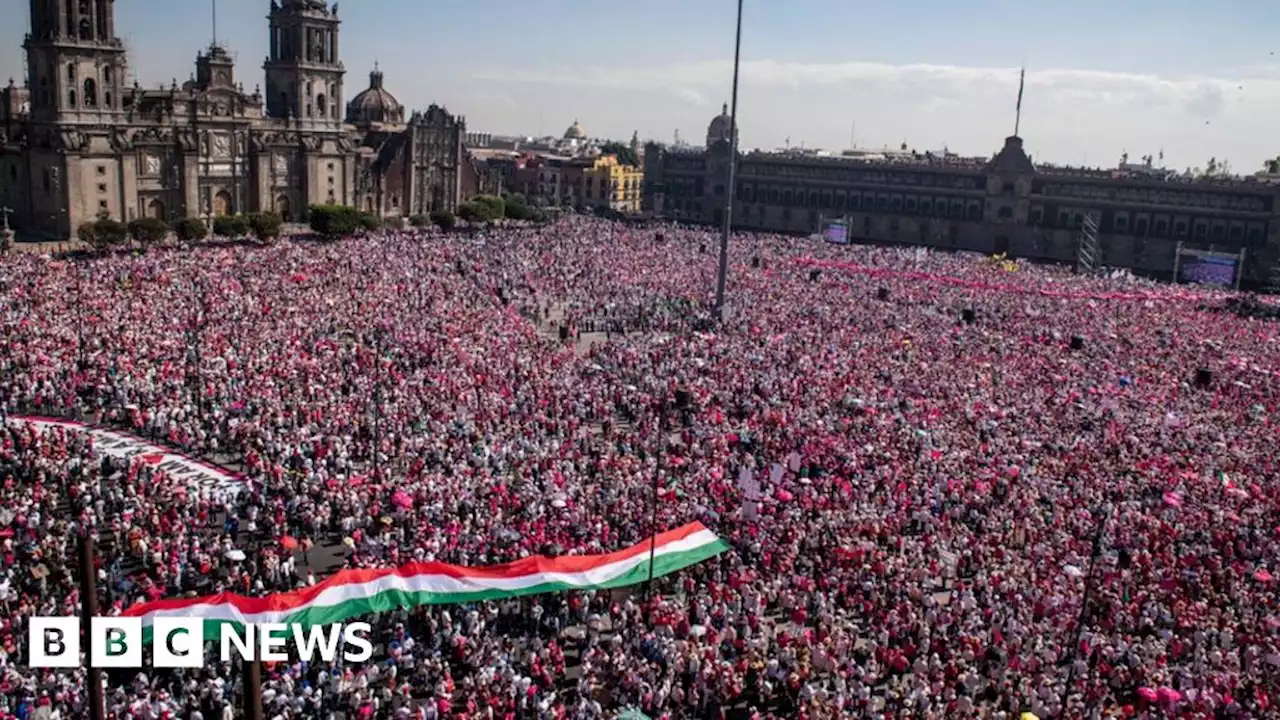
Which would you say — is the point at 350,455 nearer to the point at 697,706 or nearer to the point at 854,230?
the point at 697,706

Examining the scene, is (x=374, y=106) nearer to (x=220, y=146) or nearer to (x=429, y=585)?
(x=220, y=146)

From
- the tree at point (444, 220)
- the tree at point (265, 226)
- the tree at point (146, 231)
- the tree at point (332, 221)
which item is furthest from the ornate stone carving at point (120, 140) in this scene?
the tree at point (444, 220)

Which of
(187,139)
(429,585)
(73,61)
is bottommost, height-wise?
(429,585)

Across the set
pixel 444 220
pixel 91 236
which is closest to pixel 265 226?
pixel 91 236

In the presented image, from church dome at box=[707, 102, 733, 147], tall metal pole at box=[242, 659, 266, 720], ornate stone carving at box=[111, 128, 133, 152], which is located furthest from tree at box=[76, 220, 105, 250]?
church dome at box=[707, 102, 733, 147]

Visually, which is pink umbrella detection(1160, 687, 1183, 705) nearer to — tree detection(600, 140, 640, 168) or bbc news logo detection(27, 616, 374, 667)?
bbc news logo detection(27, 616, 374, 667)

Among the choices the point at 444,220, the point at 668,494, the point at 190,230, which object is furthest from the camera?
the point at 444,220

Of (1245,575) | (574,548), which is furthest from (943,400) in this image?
(574,548)
